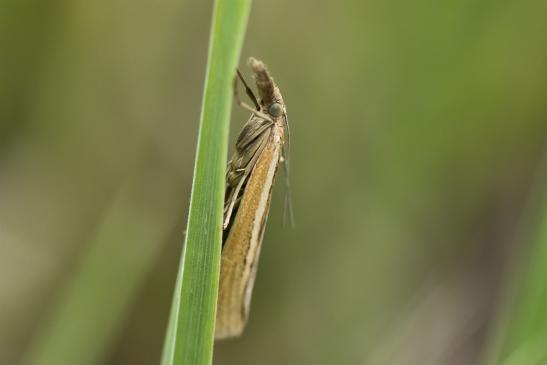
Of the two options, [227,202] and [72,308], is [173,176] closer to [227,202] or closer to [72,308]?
[72,308]

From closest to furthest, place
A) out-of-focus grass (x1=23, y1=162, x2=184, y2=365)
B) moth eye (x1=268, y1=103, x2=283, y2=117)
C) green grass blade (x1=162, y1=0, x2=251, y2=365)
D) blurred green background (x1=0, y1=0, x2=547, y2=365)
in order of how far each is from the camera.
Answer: green grass blade (x1=162, y1=0, x2=251, y2=365)
moth eye (x1=268, y1=103, x2=283, y2=117)
out-of-focus grass (x1=23, y1=162, x2=184, y2=365)
blurred green background (x1=0, y1=0, x2=547, y2=365)

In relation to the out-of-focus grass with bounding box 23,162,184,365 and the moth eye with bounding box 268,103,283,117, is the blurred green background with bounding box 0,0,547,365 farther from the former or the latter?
the moth eye with bounding box 268,103,283,117

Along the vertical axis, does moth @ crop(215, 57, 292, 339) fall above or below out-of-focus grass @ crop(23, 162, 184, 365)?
above

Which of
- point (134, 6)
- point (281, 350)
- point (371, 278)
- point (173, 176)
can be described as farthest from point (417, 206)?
point (134, 6)

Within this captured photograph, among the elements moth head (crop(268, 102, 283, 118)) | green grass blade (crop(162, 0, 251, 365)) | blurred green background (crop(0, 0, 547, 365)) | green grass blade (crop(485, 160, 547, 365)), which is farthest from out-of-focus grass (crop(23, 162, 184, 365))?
green grass blade (crop(485, 160, 547, 365))

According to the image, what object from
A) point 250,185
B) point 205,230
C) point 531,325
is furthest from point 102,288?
point 531,325

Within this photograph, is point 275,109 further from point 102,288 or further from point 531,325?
point 102,288
